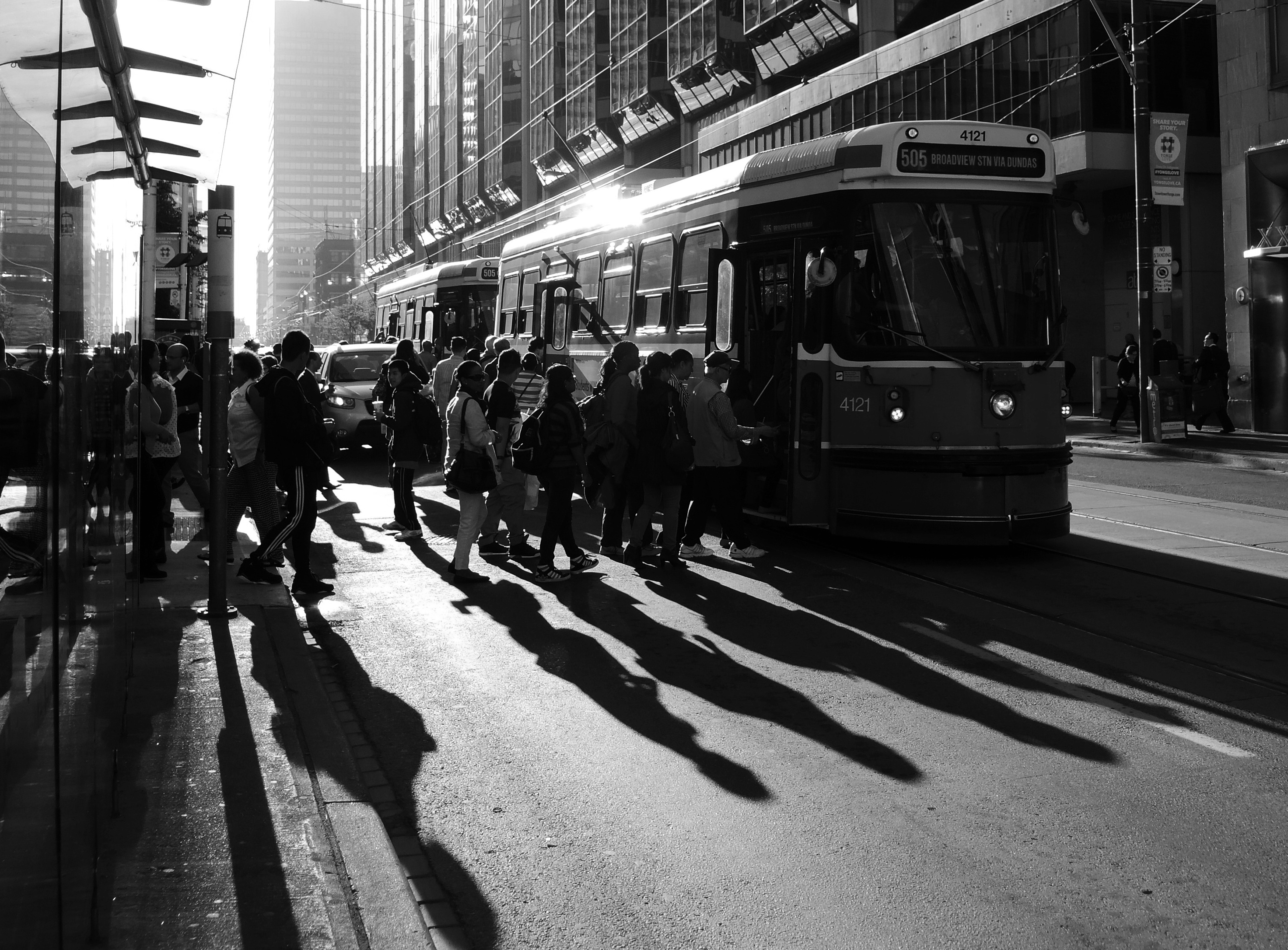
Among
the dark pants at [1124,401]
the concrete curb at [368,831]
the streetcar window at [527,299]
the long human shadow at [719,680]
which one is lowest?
the concrete curb at [368,831]

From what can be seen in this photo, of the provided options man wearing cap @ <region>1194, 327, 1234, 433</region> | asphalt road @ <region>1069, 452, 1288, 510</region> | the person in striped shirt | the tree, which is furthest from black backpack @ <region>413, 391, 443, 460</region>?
the tree

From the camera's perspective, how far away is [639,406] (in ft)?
36.8

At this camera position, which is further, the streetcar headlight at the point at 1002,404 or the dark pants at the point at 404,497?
the dark pants at the point at 404,497

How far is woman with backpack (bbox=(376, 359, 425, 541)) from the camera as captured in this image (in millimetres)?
13156

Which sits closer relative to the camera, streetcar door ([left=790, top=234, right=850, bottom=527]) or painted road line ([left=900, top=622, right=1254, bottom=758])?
painted road line ([left=900, top=622, right=1254, bottom=758])

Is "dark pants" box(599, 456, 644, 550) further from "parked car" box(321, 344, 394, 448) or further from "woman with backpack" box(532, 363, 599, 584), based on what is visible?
"parked car" box(321, 344, 394, 448)

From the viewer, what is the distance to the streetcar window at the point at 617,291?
1543 cm

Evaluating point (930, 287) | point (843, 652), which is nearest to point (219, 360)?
point (843, 652)

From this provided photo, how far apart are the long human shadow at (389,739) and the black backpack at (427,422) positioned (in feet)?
14.9

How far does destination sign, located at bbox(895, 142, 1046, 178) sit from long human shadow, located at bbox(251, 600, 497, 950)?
5743mm

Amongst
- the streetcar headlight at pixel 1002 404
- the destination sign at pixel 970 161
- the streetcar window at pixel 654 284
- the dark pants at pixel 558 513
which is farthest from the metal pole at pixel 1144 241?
the dark pants at pixel 558 513

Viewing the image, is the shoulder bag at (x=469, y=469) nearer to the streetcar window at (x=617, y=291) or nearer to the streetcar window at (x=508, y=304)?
the streetcar window at (x=617, y=291)

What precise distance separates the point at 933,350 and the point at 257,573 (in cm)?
542

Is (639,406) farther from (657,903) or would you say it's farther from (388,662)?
(657,903)
